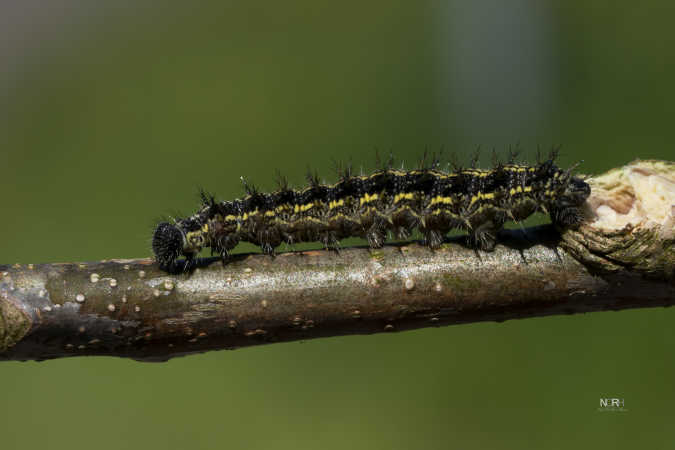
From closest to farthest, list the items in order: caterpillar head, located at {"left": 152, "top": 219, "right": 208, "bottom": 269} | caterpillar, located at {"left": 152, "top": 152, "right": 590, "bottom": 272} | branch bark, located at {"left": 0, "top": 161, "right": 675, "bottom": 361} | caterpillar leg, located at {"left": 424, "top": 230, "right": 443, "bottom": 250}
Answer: branch bark, located at {"left": 0, "top": 161, "right": 675, "bottom": 361}, caterpillar head, located at {"left": 152, "top": 219, "right": 208, "bottom": 269}, caterpillar leg, located at {"left": 424, "top": 230, "right": 443, "bottom": 250}, caterpillar, located at {"left": 152, "top": 152, "right": 590, "bottom": 272}

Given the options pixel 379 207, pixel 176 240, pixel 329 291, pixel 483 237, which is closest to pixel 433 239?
pixel 483 237

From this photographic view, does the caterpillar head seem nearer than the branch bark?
No

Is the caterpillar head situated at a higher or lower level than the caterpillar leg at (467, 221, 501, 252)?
higher

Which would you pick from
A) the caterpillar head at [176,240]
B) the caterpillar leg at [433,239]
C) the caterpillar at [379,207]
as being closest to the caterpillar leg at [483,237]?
the caterpillar at [379,207]

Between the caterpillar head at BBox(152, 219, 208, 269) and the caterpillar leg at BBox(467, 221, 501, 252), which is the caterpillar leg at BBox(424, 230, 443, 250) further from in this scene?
the caterpillar head at BBox(152, 219, 208, 269)

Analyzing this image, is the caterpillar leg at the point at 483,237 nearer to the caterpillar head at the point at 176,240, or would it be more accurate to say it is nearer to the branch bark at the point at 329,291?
the branch bark at the point at 329,291

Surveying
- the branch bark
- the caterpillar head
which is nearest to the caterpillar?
the caterpillar head

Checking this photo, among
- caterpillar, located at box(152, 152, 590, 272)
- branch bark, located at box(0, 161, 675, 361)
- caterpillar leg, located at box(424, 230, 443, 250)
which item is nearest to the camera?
branch bark, located at box(0, 161, 675, 361)

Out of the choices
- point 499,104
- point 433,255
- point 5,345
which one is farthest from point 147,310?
point 499,104
